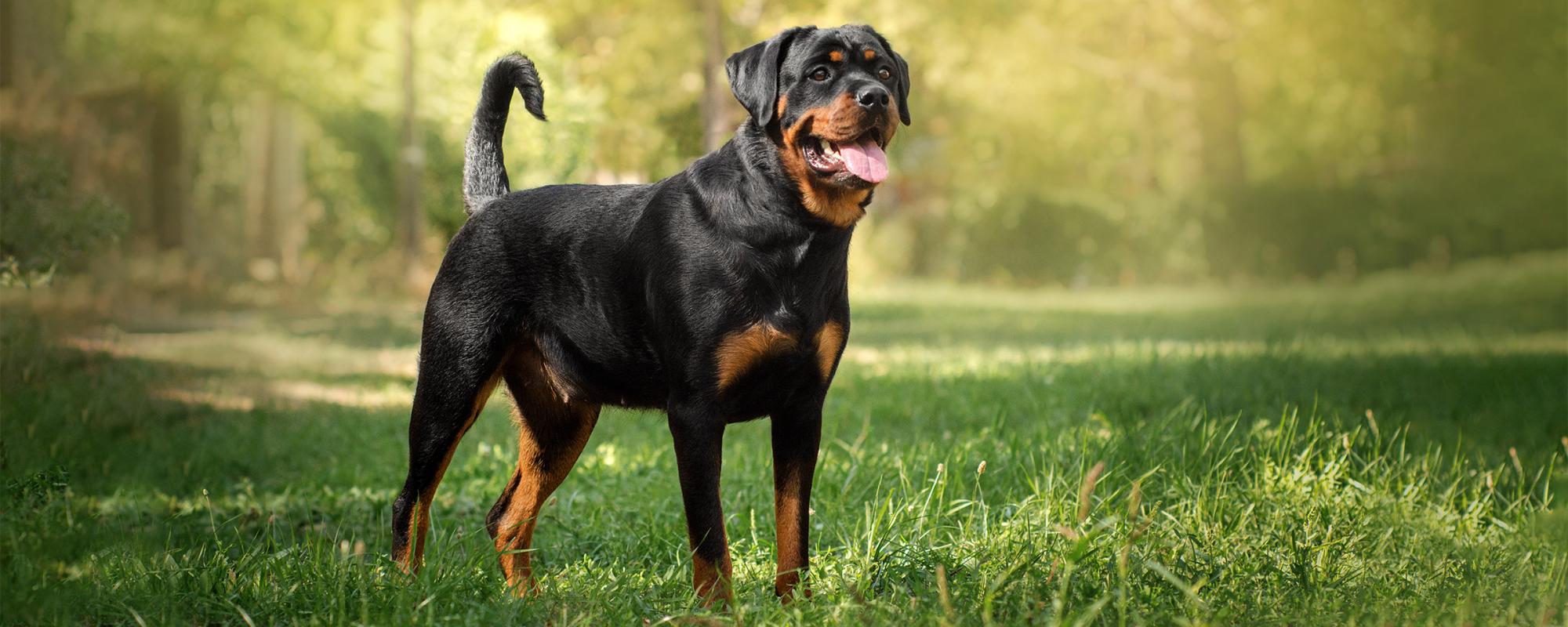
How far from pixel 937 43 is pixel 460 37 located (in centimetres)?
974

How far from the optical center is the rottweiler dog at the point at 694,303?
3.49m

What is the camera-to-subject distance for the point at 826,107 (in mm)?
3471

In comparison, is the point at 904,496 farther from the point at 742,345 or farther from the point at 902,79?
the point at 902,79

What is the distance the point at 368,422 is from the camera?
779 centimetres

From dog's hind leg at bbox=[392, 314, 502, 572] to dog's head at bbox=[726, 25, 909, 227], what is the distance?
46.4 inches

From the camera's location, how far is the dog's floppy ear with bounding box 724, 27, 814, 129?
3594 mm

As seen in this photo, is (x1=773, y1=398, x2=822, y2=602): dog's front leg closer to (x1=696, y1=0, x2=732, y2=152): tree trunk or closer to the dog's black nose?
the dog's black nose

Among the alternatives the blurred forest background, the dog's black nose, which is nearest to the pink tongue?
the dog's black nose

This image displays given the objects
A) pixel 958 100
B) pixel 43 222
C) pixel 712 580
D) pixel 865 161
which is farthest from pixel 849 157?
pixel 958 100

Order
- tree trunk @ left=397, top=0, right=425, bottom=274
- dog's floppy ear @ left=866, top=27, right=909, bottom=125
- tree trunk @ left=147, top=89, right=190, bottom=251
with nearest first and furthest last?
dog's floppy ear @ left=866, top=27, right=909, bottom=125
tree trunk @ left=397, top=0, right=425, bottom=274
tree trunk @ left=147, top=89, right=190, bottom=251

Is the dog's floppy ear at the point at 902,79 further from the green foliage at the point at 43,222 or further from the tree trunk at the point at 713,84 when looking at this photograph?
the tree trunk at the point at 713,84

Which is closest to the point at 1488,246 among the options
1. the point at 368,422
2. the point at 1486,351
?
the point at 1486,351

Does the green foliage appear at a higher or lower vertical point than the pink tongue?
lower

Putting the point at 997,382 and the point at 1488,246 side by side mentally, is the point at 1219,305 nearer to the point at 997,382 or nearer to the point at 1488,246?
the point at 1488,246
